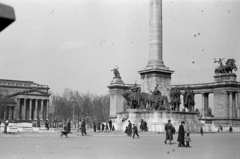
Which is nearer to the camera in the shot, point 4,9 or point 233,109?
point 4,9

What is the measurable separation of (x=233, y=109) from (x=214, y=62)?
11836mm

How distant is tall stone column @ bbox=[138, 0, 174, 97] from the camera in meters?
40.8

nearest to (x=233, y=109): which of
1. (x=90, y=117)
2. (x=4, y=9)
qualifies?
(x=90, y=117)

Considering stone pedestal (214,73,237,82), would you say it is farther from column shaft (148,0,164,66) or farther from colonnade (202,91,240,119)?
column shaft (148,0,164,66)

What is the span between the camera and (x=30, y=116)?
134 m

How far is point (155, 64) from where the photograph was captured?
137 feet

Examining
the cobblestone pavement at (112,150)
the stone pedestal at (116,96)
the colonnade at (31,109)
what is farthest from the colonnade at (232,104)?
the colonnade at (31,109)

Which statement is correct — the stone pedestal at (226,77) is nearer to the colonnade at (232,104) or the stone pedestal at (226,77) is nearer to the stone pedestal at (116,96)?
the colonnade at (232,104)

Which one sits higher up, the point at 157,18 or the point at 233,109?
the point at 157,18

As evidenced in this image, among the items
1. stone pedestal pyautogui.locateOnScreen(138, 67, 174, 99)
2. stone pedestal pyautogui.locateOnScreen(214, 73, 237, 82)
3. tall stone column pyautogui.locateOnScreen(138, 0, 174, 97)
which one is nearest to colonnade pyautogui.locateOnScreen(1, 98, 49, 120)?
stone pedestal pyautogui.locateOnScreen(214, 73, 237, 82)

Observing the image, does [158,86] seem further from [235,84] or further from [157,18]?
[235,84]

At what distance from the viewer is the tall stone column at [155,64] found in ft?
134

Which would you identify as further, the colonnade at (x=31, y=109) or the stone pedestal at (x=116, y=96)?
the colonnade at (x=31, y=109)

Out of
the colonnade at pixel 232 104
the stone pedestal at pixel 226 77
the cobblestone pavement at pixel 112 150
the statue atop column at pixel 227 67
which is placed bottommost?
the cobblestone pavement at pixel 112 150
